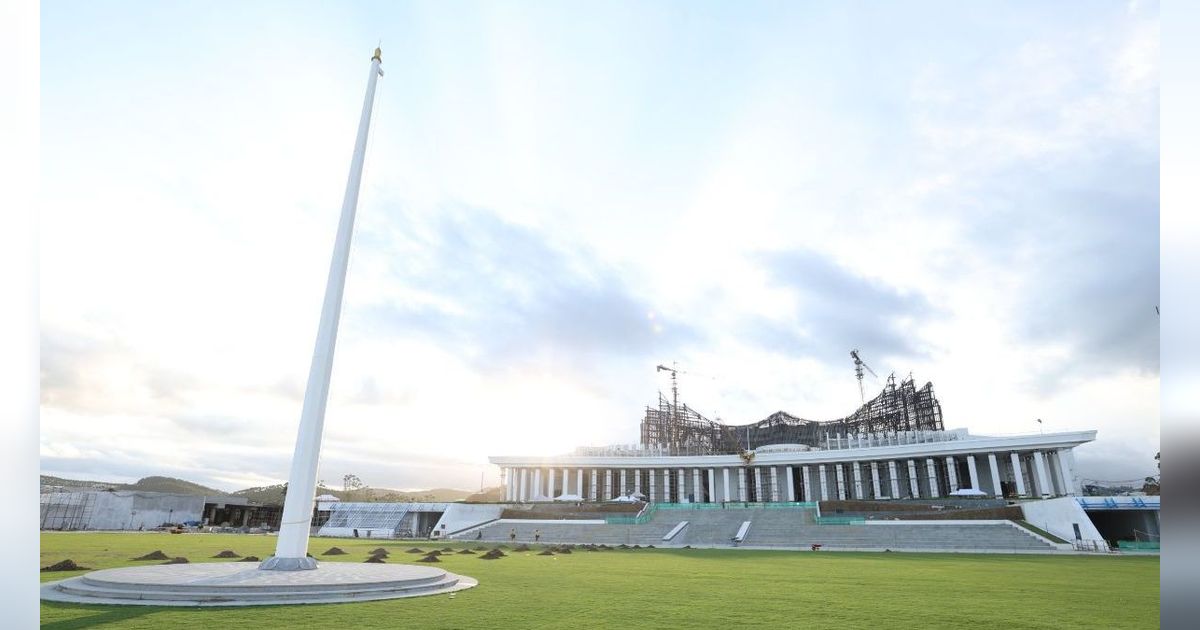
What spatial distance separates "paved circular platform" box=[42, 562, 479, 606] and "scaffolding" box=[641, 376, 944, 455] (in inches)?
3274

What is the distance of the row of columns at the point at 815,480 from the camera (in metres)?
70.8

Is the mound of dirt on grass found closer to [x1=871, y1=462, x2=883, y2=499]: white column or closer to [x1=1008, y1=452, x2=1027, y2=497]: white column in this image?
[x1=871, y1=462, x2=883, y2=499]: white column

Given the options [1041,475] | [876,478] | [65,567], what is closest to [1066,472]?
[1041,475]

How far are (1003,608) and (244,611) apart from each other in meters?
18.6

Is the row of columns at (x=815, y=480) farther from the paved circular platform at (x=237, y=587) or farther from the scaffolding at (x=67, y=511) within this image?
the paved circular platform at (x=237, y=587)

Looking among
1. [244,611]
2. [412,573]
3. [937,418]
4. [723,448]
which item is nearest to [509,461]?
[723,448]

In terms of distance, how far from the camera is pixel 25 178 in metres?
3.61

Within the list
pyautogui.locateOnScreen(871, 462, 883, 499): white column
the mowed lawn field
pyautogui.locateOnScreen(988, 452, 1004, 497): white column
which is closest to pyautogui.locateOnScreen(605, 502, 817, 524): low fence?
pyautogui.locateOnScreen(871, 462, 883, 499): white column

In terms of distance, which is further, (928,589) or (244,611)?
(928,589)

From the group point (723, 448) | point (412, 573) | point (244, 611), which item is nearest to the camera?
point (244, 611)

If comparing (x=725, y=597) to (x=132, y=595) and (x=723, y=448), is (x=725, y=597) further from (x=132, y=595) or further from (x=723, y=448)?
(x=723, y=448)

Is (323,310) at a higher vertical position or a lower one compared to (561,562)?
higher

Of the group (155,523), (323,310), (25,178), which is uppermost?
(323,310)

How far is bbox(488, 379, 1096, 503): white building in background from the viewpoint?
71.5 metres
